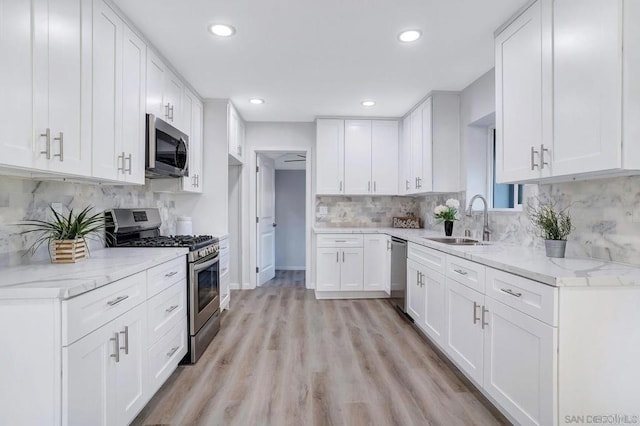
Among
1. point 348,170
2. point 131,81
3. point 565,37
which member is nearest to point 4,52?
point 131,81

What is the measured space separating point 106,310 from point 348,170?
11.5ft

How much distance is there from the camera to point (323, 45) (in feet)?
8.38

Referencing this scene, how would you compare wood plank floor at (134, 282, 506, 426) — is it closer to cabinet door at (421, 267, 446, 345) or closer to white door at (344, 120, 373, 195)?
cabinet door at (421, 267, 446, 345)

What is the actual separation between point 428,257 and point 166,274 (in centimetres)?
205

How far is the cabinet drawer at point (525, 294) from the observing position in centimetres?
145

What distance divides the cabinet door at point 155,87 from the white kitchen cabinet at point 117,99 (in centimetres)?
10

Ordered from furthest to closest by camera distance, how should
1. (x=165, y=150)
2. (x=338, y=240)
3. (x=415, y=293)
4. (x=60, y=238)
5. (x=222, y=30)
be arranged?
(x=338, y=240)
(x=415, y=293)
(x=165, y=150)
(x=222, y=30)
(x=60, y=238)

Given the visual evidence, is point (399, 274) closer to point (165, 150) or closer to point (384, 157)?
point (384, 157)

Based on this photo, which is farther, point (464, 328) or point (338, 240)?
point (338, 240)

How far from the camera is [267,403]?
80.5 inches

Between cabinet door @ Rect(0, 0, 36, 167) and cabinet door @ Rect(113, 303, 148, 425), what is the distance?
0.85 metres

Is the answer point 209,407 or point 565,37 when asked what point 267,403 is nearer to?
point 209,407

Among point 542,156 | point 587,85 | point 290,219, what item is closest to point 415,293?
point 542,156

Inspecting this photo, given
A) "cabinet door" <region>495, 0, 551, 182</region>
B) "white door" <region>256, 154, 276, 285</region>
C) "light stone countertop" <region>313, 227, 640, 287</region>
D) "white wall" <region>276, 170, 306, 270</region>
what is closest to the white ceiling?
"cabinet door" <region>495, 0, 551, 182</region>
